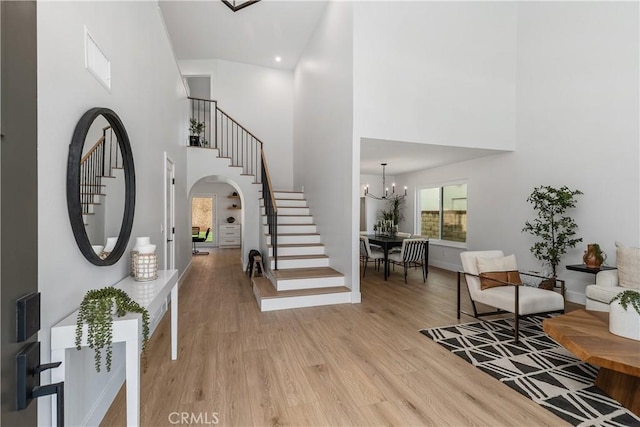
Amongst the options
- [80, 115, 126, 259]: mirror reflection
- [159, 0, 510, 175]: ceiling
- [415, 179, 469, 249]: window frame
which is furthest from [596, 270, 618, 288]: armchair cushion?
[80, 115, 126, 259]: mirror reflection

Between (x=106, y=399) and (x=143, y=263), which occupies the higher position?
(x=143, y=263)

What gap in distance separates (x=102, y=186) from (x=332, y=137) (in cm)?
364

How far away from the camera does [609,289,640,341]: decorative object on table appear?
6.84 feet

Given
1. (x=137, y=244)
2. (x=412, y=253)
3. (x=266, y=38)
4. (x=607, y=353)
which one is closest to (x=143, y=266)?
(x=137, y=244)

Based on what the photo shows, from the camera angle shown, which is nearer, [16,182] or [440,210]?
[16,182]

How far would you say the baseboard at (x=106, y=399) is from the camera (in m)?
1.75

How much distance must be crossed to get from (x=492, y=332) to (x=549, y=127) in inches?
139

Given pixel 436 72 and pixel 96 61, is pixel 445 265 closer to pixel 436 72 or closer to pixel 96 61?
pixel 436 72

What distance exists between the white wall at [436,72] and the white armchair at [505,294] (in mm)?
2054

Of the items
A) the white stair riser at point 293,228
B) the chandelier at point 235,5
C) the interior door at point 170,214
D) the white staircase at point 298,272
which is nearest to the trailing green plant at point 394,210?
the white staircase at point 298,272

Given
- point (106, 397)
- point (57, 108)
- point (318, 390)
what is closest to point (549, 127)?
point (318, 390)

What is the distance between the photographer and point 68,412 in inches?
59.3

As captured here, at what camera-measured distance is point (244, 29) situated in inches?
244
